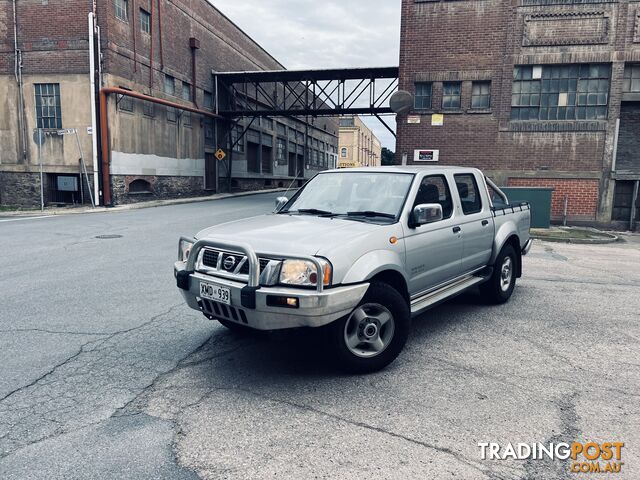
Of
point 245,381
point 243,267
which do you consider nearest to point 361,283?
point 243,267

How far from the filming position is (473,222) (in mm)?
5496

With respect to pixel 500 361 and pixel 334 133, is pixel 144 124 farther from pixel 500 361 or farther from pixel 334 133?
pixel 334 133

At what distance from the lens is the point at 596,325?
538cm

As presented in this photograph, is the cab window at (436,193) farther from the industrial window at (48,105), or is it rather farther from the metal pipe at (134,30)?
the metal pipe at (134,30)

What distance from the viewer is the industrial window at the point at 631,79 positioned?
1622 centimetres

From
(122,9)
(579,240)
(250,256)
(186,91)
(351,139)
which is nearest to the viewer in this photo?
(250,256)

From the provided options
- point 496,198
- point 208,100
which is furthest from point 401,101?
point 208,100

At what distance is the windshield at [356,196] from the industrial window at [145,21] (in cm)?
2284

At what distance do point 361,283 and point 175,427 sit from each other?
1.65m

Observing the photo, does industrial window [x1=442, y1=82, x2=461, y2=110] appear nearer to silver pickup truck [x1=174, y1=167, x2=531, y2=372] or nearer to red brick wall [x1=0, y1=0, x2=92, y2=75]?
silver pickup truck [x1=174, y1=167, x2=531, y2=372]

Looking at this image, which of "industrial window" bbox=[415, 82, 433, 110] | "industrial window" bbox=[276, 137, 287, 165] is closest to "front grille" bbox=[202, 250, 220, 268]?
"industrial window" bbox=[415, 82, 433, 110]

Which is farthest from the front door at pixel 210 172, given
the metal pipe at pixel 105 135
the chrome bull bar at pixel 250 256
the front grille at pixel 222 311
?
the front grille at pixel 222 311

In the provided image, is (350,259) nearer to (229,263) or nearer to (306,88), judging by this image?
(229,263)

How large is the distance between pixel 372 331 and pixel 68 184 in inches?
848
